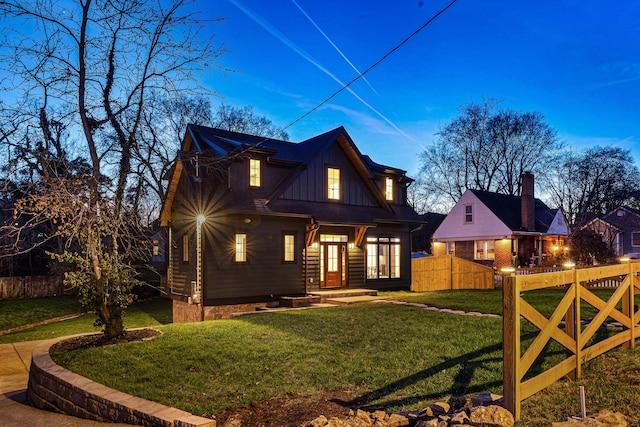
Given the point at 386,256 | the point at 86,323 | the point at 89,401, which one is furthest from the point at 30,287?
the point at 89,401

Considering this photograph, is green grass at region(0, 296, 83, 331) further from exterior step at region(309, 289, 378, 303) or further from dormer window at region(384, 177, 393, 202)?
dormer window at region(384, 177, 393, 202)

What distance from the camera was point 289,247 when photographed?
16984mm

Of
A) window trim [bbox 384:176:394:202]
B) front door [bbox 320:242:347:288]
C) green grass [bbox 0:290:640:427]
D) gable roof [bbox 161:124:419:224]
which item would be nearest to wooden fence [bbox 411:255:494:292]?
gable roof [bbox 161:124:419:224]

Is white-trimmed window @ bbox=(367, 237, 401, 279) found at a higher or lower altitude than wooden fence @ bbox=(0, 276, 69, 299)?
higher

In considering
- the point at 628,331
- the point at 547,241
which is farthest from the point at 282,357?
the point at 547,241

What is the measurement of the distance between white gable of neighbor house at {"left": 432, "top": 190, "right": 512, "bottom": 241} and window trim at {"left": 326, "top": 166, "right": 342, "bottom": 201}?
1769 centimetres

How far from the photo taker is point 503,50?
20.0 meters

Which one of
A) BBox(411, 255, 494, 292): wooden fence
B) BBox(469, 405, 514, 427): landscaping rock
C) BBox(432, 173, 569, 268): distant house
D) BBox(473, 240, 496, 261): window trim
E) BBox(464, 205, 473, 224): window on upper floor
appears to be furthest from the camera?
BBox(464, 205, 473, 224): window on upper floor

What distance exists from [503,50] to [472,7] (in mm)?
12931

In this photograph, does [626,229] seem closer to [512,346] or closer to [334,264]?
[334,264]

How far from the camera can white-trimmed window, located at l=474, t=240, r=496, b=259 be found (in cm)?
3263

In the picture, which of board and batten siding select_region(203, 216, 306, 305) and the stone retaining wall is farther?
board and batten siding select_region(203, 216, 306, 305)

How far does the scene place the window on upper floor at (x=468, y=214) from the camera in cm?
3422

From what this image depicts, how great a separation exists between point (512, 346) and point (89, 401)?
17.8 ft
